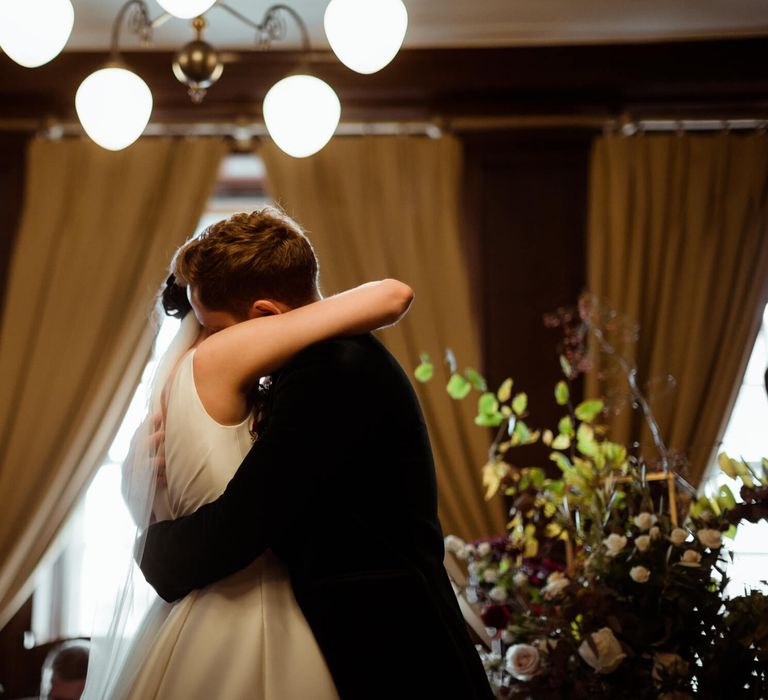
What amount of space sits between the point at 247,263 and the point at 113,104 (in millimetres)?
1017

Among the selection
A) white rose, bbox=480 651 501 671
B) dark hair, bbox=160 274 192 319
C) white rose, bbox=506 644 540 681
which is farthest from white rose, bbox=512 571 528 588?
dark hair, bbox=160 274 192 319

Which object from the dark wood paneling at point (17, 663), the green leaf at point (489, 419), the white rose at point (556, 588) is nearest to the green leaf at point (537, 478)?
the green leaf at point (489, 419)

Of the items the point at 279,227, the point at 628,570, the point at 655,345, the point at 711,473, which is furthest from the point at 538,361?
the point at 279,227

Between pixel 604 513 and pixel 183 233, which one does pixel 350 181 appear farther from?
pixel 604 513

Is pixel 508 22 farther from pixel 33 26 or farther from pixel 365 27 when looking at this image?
pixel 33 26

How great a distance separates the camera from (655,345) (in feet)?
13.0

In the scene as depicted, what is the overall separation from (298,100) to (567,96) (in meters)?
2.15

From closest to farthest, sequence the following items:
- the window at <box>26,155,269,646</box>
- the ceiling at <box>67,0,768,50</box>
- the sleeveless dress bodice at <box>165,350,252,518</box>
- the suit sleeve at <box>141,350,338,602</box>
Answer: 1. the suit sleeve at <box>141,350,338,602</box>
2. the sleeveless dress bodice at <box>165,350,252,518</box>
3. the ceiling at <box>67,0,768,50</box>
4. the window at <box>26,155,269,646</box>

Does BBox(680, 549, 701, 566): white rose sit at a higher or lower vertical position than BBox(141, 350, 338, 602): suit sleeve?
lower

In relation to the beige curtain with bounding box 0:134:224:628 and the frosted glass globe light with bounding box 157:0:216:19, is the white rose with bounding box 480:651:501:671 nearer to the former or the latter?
the frosted glass globe light with bounding box 157:0:216:19

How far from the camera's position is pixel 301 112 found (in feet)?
7.70

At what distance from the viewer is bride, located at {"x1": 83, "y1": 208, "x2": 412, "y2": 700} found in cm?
146

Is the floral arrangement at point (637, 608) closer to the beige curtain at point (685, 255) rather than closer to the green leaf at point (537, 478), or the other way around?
the green leaf at point (537, 478)

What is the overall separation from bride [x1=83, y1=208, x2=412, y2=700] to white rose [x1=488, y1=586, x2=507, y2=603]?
1245 mm
